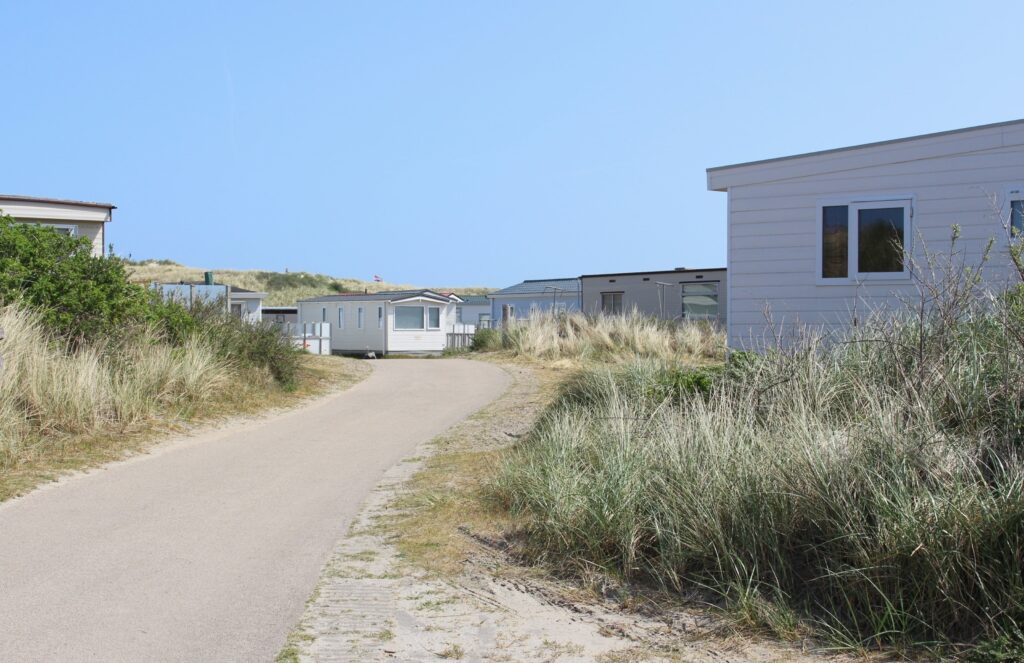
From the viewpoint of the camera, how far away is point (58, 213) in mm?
19484

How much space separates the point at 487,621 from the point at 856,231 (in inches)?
408

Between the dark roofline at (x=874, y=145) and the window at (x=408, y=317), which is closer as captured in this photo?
the dark roofline at (x=874, y=145)

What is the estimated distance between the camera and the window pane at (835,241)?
1373cm

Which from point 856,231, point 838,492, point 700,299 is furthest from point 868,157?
point 700,299

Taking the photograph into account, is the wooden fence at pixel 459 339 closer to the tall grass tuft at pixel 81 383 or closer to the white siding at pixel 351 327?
the white siding at pixel 351 327

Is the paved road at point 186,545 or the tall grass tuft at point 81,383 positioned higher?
the tall grass tuft at point 81,383

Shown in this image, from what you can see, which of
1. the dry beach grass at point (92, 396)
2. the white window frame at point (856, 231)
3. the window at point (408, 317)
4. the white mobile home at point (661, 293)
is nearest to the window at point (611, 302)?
the white mobile home at point (661, 293)

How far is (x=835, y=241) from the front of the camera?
45.4ft

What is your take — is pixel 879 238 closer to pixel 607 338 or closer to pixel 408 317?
pixel 607 338

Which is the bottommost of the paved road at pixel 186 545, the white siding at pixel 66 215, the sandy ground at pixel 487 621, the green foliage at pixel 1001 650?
the sandy ground at pixel 487 621

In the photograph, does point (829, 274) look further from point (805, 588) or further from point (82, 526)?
point (82, 526)

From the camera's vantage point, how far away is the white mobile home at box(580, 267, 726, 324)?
108 ft

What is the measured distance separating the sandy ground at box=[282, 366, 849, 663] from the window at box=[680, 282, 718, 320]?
89.5 feet

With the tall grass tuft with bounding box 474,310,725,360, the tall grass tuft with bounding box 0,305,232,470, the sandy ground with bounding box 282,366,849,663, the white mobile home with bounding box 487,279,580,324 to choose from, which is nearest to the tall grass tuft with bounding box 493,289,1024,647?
the sandy ground with bounding box 282,366,849,663
